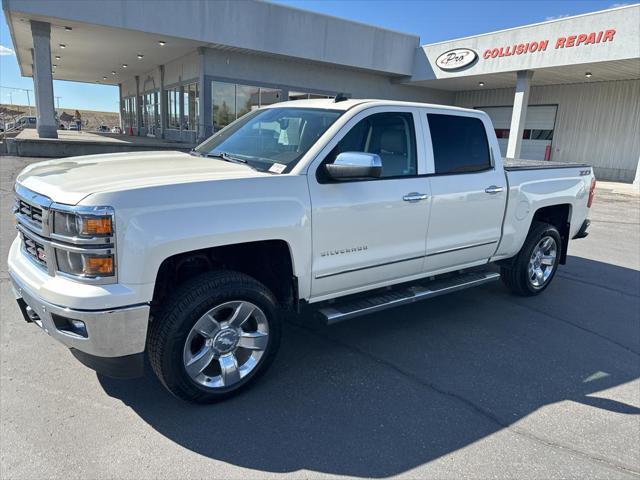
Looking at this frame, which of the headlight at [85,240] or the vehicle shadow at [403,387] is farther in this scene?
the vehicle shadow at [403,387]

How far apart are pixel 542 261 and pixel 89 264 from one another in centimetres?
505

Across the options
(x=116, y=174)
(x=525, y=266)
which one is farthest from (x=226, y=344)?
(x=525, y=266)

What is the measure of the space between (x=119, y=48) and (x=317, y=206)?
78.8ft

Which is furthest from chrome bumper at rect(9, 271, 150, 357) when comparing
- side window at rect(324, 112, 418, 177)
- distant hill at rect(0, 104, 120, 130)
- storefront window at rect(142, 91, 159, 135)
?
distant hill at rect(0, 104, 120, 130)

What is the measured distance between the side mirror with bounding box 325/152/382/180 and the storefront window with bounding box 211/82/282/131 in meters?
20.2

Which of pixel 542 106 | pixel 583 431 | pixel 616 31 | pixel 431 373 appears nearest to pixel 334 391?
pixel 431 373

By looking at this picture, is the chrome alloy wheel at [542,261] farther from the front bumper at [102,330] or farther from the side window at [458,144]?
the front bumper at [102,330]

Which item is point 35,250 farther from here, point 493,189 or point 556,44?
point 556,44

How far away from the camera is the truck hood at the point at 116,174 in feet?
8.90

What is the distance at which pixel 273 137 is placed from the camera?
3938 mm

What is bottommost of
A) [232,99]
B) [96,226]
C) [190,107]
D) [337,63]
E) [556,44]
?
[96,226]

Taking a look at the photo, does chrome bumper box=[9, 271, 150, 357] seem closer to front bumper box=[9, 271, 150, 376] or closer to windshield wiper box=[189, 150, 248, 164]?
front bumper box=[9, 271, 150, 376]

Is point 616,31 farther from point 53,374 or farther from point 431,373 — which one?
point 53,374

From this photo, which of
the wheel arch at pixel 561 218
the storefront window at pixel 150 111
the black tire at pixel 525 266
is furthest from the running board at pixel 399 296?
the storefront window at pixel 150 111
